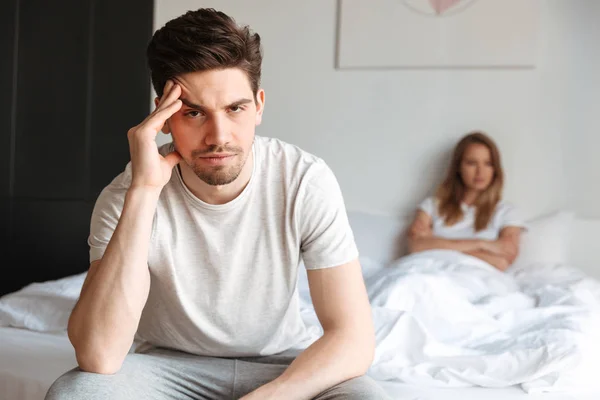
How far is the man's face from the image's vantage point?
4.76 ft

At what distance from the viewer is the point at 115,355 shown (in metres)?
1.35

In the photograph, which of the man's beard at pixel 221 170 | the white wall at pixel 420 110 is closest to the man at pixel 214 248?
the man's beard at pixel 221 170

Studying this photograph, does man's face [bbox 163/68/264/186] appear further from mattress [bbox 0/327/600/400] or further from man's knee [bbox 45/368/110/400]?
mattress [bbox 0/327/600/400]

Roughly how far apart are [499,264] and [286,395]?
6.11ft

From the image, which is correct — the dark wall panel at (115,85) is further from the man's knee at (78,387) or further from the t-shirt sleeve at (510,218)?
the man's knee at (78,387)

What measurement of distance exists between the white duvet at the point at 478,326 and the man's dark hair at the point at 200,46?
761 millimetres

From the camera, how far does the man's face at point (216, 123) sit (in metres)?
1.45

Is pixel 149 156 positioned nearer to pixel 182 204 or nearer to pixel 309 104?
pixel 182 204

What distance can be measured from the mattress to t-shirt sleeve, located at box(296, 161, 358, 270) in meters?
0.41

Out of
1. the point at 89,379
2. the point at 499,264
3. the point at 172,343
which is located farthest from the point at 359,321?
the point at 499,264

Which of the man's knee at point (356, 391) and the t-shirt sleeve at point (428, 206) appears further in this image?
the t-shirt sleeve at point (428, 206)

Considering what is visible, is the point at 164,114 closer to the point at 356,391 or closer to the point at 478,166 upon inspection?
the point at 356,391

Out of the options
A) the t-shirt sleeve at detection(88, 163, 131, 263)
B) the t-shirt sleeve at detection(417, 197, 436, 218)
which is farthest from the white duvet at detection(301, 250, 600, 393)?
the t-shirt sleeve at detection(88, 163, 131, 263)

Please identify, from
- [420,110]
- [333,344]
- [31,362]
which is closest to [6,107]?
[31,362]
